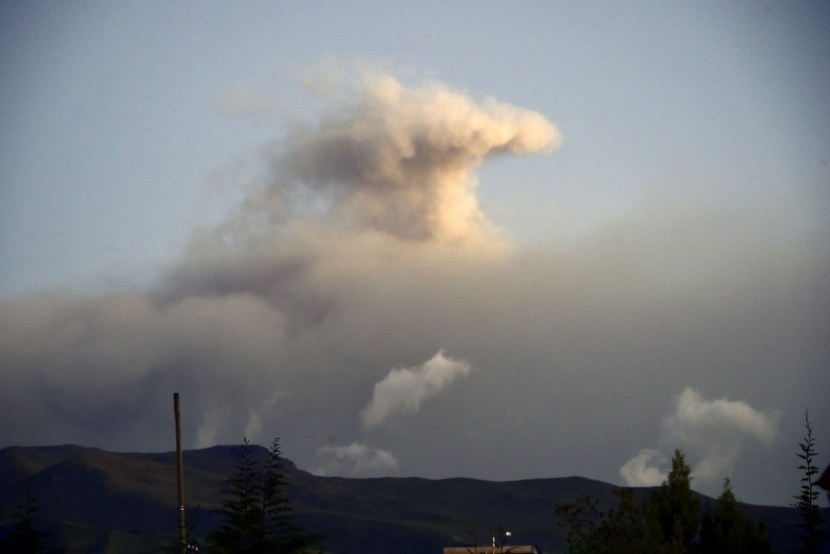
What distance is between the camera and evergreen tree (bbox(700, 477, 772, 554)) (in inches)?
2121

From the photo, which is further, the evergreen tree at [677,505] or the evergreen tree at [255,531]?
the evergreen tree at [677,505]

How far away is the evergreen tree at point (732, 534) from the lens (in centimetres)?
5388

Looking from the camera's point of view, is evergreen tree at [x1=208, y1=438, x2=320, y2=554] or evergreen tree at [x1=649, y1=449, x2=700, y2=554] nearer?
evergreen tree at [x1=208, y1=438, x2=320, y2=554]

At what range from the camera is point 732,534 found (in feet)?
179

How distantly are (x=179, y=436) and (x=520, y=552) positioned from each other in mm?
40691

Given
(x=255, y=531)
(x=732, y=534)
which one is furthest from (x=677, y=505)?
(x=255, y=531)

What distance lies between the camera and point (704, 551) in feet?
179

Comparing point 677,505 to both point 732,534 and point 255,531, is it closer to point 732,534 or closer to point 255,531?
point 732,534

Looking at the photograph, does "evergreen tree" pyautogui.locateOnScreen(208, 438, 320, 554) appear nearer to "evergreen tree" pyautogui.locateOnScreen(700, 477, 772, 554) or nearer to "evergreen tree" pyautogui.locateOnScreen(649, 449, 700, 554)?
"evergreen tree" pyautogui.locateOnScreen(649, 449, 700, 554)

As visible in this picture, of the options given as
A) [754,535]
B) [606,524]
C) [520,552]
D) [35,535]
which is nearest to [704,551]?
[754,535]

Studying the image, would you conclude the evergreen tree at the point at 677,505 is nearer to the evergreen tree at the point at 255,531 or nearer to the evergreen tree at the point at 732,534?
the evergreen tree at the point at 732,534

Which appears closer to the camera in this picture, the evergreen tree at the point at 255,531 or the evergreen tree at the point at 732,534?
the evergreen tree at the point at 255,531

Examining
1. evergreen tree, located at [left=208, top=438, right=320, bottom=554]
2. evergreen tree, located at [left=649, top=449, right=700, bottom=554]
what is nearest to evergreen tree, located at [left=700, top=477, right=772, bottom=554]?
evergreen tree, located at [left=649, top=449, right=700, bottom=554]

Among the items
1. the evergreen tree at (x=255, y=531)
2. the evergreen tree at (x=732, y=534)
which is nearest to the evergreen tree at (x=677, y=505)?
the evergreen tree at (x=732, y=534)
